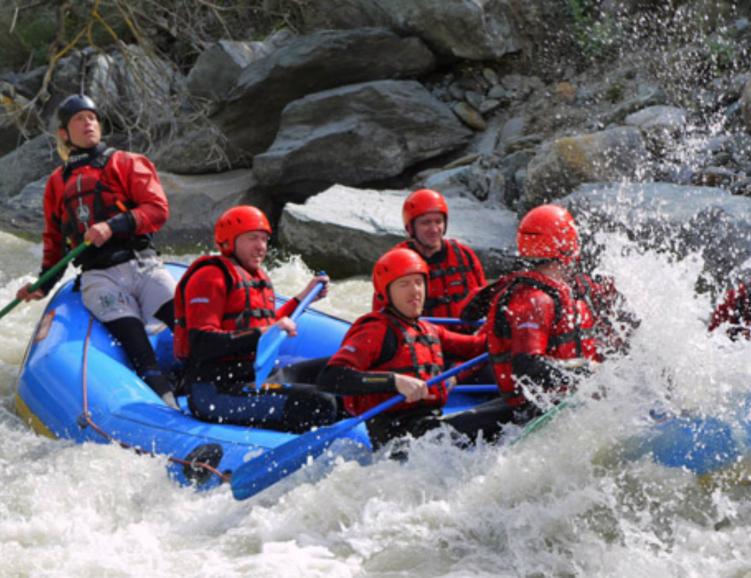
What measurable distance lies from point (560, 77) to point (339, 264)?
3.57 metres

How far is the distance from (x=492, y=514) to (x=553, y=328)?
0.70m

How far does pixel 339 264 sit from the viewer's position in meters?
8.55

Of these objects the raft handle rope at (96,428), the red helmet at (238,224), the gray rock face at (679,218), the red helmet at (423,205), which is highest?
the red helmet at (238,224)

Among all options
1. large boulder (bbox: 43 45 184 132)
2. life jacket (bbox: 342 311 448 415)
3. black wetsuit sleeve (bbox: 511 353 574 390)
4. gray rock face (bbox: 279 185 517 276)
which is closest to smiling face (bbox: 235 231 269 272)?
life jacket (bbox: 342 311 448 415)

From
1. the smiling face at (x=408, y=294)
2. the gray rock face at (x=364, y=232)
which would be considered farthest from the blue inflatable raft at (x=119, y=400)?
the gray rock face at (x=364, y=232)

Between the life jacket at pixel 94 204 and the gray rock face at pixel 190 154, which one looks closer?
the life jacket at pixel 94 204

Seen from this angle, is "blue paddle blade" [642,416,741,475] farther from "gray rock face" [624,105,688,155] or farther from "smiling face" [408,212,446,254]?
"gray rock face" [624,105,688,155]

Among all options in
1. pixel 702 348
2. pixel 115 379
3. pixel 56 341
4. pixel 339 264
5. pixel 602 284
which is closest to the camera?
pixel 702 348

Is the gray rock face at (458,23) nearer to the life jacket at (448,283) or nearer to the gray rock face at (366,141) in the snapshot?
the gray rock face at (366,141)

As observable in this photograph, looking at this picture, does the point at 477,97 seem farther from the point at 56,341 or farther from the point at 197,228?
the point at 56,341

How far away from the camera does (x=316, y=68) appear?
10914 mm

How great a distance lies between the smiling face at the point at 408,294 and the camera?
14.1 ft

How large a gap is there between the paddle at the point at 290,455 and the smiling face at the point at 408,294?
288 mm

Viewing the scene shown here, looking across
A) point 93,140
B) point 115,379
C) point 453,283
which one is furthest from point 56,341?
point 453,283
